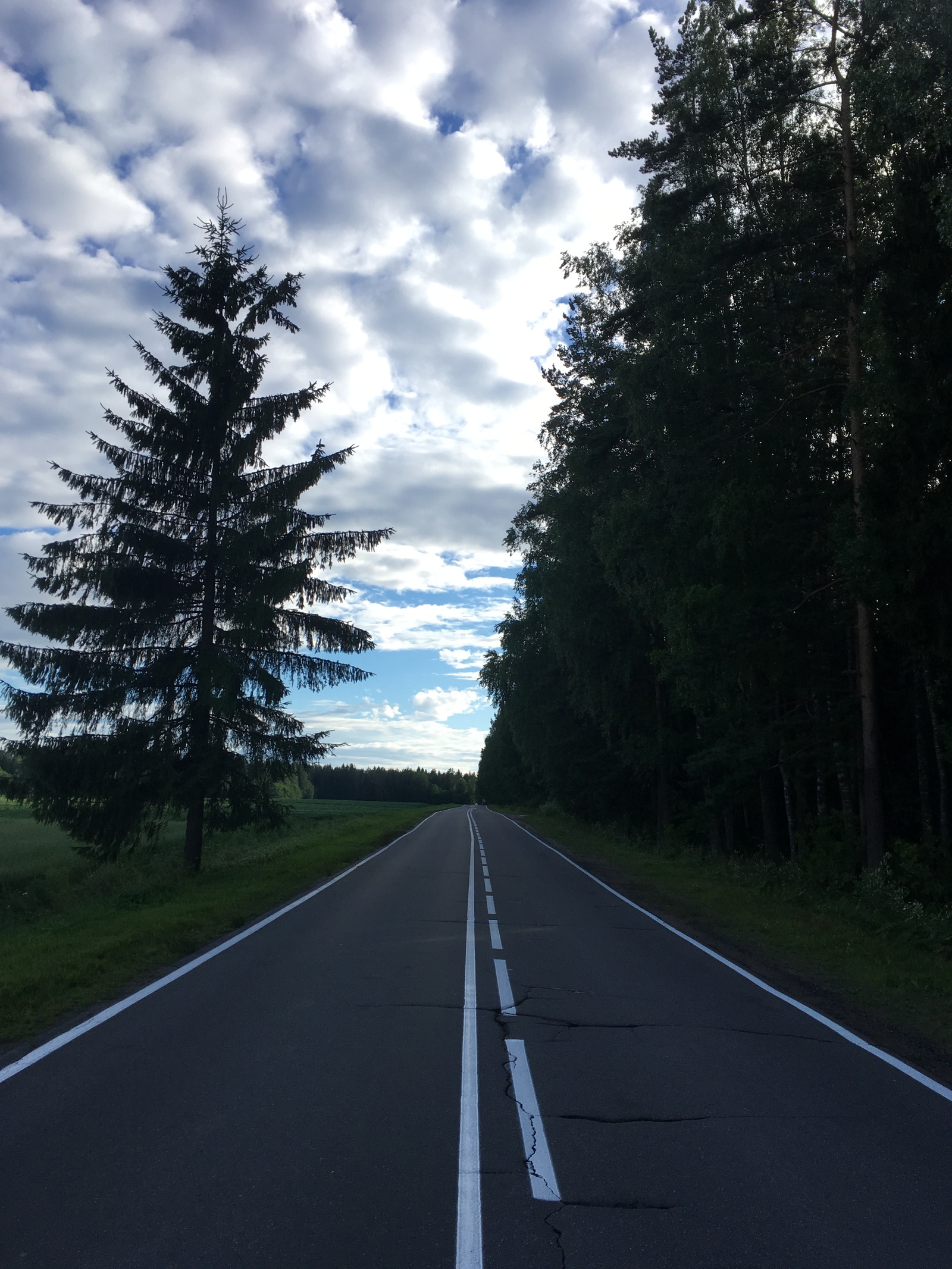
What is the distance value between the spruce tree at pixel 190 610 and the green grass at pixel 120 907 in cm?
158

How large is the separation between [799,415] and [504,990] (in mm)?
13265

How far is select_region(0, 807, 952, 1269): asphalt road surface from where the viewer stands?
3465 mm

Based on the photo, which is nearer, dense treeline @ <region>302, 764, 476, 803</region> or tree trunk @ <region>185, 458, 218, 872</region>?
tree trunk @ <region>185, 458, 218, 872</region>

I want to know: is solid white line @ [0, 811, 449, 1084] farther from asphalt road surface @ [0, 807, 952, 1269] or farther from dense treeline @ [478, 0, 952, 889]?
dense treeline @ [478, 0, 952, 889]

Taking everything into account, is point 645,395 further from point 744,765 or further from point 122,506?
point 122,506

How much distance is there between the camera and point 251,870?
18500mm

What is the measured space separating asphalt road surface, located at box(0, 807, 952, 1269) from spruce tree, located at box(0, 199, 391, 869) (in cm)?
1024

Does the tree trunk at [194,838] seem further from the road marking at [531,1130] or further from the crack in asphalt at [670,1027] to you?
the road marking at [531,1130]

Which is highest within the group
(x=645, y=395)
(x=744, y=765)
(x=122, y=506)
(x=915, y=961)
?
(x=645, y=395)

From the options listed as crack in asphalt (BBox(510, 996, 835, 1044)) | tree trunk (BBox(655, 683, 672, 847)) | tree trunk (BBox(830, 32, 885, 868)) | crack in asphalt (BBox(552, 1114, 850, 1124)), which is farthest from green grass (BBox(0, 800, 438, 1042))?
tree trunk (BBox(830, 32, 885, 868))

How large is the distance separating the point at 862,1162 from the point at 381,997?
4.35 meters

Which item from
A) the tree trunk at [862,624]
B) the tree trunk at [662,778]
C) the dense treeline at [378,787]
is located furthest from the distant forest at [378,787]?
the tree trunk at [862,624]

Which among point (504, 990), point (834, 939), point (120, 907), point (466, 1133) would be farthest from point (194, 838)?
point (466, 1133)

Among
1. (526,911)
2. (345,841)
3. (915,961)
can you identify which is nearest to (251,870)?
(526,911)
